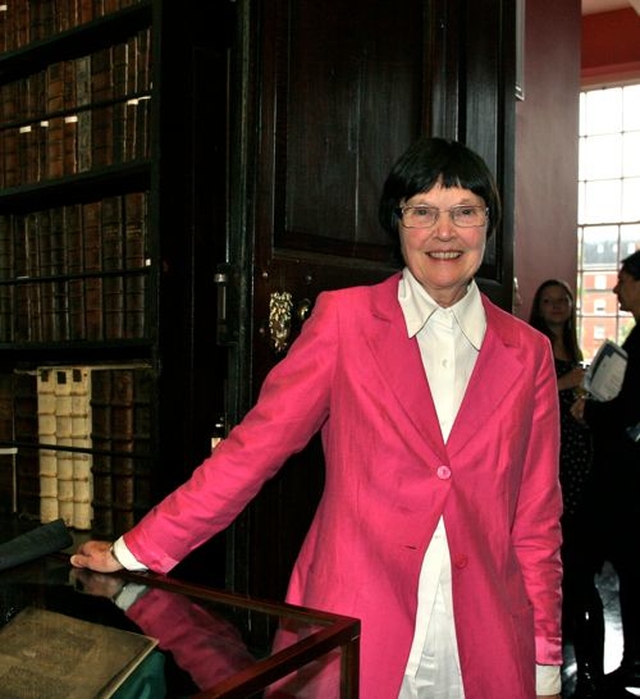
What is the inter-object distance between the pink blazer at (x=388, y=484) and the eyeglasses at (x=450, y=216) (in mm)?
136

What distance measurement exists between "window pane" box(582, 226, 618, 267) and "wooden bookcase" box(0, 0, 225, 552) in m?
5.92

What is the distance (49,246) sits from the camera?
9.34 feet

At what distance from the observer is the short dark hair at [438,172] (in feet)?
4.60

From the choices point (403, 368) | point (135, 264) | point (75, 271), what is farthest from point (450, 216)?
point (75, 271)

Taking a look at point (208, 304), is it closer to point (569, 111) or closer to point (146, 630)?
point (146, 630)

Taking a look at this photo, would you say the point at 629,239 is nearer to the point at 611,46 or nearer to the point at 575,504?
the point at 611,46

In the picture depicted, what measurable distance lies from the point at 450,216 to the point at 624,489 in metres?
1.88

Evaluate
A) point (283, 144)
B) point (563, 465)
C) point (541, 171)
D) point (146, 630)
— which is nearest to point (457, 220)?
point (283, 144)

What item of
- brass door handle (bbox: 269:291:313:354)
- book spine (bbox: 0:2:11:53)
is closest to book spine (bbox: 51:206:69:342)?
book spine (bbox: 0:2:11:53)

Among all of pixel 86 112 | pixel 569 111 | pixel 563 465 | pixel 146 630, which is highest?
pixel 569 111

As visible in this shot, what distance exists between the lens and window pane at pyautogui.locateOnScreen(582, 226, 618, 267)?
7918 mm

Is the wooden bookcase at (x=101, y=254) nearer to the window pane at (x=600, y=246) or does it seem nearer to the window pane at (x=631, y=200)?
the window pane at (x=600, y=246)

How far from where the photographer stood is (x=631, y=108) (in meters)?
7.89

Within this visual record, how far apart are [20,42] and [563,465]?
2567 millimetres
